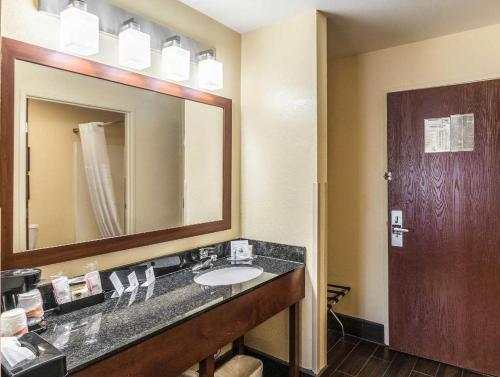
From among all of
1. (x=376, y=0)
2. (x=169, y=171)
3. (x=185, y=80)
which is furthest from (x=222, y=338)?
(x=376, y=0)

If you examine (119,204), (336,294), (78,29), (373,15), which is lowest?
(336,294)

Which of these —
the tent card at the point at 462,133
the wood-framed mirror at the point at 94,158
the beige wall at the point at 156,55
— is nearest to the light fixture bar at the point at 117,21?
the beige wall at the point at 156,55

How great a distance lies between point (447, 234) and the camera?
2.30 metres

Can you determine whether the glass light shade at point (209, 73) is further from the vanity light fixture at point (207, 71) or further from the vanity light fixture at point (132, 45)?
the vanity light fixture at point (132, 45)

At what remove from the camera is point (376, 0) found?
1897 mm

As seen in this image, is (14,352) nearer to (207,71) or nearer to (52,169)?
(52,169)

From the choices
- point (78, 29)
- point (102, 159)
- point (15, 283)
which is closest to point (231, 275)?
point (102, 159)

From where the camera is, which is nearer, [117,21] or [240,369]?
[117,21]

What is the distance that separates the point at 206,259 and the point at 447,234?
5.50 ft

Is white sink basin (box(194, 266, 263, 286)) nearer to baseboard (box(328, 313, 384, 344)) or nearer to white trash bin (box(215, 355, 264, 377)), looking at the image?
white trash bin (box(215, 355, 264, 377))

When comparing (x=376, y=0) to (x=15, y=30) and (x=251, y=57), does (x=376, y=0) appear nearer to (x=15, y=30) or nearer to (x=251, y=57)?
(x=251, y=57)

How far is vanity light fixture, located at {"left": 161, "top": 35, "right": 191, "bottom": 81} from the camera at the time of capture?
1.81 meters

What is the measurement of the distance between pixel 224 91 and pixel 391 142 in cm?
132

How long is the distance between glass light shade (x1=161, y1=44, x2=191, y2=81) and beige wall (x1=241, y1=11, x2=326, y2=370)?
24.0 inches
